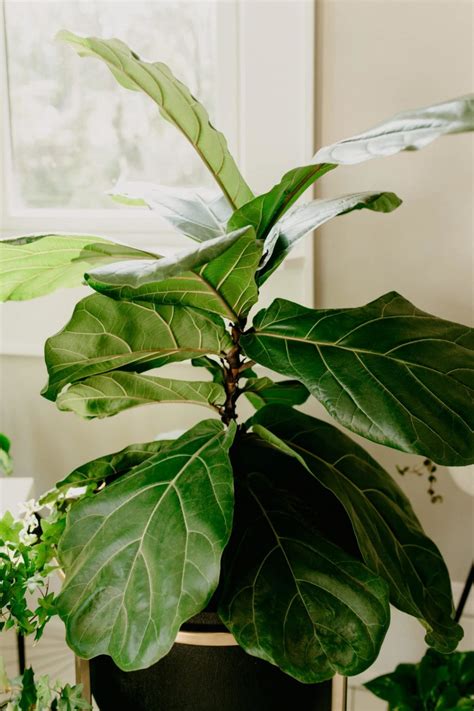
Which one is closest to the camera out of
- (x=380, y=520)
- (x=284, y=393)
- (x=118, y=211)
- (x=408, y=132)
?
(x=408, y=132)

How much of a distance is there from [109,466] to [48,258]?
282 millimetres

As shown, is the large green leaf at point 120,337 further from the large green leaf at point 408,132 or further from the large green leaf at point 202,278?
the large green leaf at point 408,132

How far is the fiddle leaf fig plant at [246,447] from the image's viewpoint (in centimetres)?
77

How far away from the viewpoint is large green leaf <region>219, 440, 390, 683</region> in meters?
0.77

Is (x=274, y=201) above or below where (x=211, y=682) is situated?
above

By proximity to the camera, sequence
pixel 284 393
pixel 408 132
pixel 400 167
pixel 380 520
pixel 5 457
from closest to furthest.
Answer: pixel 408 132
pixel 380 520
pixel 284 393
pixel 400 167
pixel 5 457

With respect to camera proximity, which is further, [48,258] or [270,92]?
[270,92]

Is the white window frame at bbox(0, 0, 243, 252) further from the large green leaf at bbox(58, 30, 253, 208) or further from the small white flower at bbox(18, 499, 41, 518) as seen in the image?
the small white flower at bbox(18, 499, 41, 518)

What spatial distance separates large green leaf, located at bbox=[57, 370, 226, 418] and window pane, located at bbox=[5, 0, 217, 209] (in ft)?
2.23

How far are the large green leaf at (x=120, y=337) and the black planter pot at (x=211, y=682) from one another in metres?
Answer: 0.31

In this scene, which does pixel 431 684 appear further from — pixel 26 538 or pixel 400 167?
pixel 400 167

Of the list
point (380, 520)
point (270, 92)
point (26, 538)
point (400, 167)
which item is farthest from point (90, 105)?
point (380, 520)

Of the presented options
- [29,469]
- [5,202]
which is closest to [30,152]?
[5,202]

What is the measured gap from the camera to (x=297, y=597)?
31.5 inches
